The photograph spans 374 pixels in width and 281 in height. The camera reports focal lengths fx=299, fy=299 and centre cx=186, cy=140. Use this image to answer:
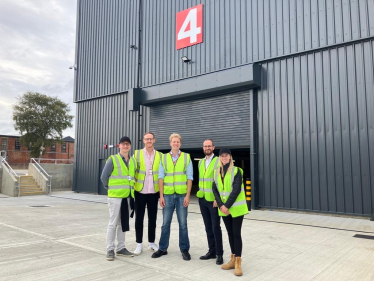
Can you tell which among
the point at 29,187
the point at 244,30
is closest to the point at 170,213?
the point at 244,30

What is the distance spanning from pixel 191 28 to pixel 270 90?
15.9 ft

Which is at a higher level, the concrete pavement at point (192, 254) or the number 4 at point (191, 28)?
the number 4 at point (191, 28)

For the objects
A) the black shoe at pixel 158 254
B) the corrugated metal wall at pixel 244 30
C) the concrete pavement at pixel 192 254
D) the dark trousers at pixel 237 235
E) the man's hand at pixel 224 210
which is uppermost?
the corrugated metal wall at pixel 244 30

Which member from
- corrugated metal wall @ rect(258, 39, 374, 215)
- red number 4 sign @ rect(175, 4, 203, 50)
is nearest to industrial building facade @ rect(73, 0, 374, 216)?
corrugated metal wall @ rect(258, 39, 374, 215)

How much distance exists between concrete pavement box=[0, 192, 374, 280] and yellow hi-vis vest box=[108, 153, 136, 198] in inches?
39.2

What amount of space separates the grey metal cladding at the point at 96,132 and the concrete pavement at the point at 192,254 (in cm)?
885

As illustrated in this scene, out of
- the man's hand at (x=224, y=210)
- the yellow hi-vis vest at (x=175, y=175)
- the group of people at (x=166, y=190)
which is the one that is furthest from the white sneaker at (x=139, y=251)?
the man's hand at (x=224, y=210)

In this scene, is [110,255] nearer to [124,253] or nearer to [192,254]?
[124,253]

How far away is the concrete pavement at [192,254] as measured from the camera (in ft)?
12.8

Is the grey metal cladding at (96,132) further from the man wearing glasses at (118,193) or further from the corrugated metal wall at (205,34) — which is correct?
the man wearing glasses at (118,193)

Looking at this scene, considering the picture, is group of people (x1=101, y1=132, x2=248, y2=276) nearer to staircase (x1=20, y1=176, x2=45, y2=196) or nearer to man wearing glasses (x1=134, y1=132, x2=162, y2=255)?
man wearing glasses (x1=134, y1=132, x2=162, y2=255)

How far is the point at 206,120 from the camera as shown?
508 inches

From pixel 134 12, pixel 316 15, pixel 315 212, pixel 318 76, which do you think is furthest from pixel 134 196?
pixel 134 12

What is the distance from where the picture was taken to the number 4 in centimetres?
1327
